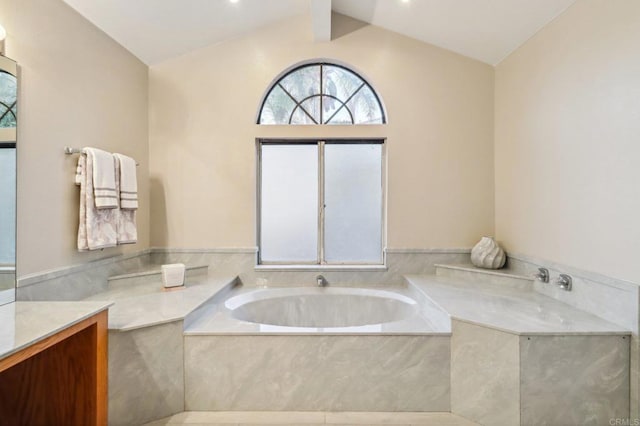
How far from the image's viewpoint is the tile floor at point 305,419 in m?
1.72

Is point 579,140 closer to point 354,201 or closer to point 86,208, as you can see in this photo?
point 354,201

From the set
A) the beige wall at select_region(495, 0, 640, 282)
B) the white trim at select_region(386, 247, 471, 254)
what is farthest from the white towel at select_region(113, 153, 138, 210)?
the beige wall at select_region(495, 0, 640, 282)

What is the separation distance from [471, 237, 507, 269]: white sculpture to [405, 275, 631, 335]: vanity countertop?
20 cm

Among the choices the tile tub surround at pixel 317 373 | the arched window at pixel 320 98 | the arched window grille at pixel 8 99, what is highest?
the arched window at pixel 320 98

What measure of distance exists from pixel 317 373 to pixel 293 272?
1.17m

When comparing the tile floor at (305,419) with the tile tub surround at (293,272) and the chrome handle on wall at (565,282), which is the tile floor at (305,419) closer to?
the chrome handle on wall at (565,282)

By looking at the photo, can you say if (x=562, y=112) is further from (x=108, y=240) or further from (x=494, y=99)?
(x=108, y=240)

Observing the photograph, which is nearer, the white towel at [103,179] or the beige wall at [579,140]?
the beige wall at [579,140]

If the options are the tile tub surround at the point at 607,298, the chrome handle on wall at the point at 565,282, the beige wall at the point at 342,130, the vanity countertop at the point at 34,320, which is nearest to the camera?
the vanity countertop at the point at 34,320

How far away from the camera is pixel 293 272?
2912 millimetres

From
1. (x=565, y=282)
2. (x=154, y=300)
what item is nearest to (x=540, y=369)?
(x=565, y=282)

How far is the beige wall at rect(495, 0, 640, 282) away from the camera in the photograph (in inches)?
63.8

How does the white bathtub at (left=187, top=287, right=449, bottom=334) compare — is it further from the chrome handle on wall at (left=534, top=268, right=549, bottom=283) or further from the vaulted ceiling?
the vaulted ceiling

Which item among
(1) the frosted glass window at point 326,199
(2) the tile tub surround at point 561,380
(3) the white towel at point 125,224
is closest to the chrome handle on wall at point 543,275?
(2) the tile tub surround at point 561,380
